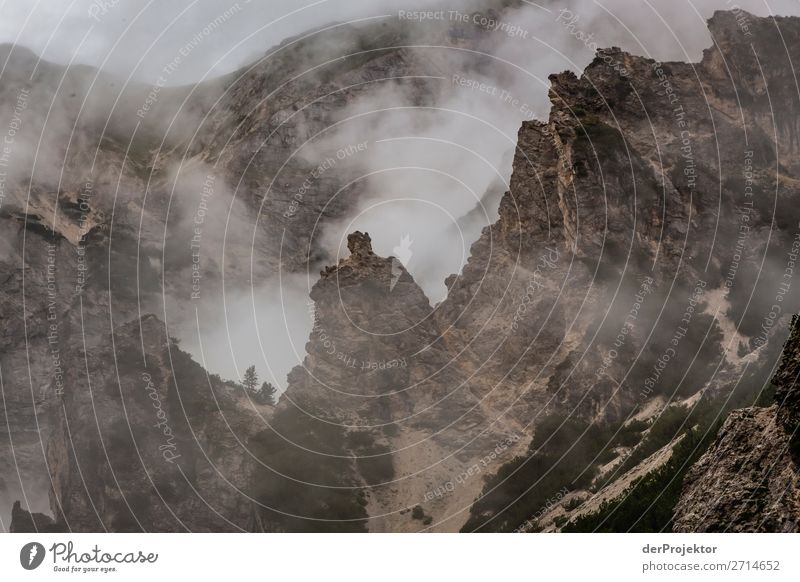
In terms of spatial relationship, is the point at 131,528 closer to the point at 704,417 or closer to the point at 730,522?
the point at 704,417

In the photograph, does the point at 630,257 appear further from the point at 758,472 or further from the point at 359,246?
the point at 758,472

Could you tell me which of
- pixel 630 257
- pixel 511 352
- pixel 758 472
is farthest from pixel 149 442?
pixel 758 472

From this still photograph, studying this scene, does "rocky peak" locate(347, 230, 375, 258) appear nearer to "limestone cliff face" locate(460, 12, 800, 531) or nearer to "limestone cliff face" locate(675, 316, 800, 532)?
"limestone cliff face" locate(460, 12, 800, 531)

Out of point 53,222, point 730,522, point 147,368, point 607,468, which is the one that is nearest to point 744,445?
point 730,522

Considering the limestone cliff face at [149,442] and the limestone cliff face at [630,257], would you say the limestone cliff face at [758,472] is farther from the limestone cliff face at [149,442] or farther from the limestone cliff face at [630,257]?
the limestone cliff face at [149,442]
